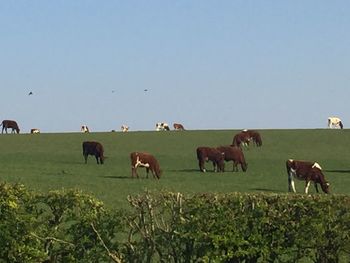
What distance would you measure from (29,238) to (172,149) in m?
41.3

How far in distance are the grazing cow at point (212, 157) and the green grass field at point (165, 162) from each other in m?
0.71

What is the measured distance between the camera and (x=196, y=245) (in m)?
14.5

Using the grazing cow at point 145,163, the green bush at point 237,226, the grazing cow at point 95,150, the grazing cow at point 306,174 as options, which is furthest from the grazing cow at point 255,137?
the green bush at point 237,226

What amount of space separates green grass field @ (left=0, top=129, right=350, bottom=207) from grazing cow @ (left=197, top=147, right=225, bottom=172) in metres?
0.71

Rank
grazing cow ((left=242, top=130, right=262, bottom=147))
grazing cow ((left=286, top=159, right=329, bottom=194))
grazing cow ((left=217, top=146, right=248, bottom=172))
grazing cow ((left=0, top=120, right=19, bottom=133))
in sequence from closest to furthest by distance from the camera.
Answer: grazing cow ((left=286, top=159, right=329, bottom=194)), grazing cow ((left=217, top=146, right=248, bottom=172)), grazing cow ((left=242, top=130, right=262, bottom=147)), grazing cow ((left=0, top=120, right=19, bottom=133))

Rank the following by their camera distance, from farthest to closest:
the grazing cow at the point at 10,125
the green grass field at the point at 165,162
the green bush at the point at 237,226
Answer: the grazing cow at the point at 10,125 < the green grass field at the point at 165,162 < the green bush at the point at 237,226

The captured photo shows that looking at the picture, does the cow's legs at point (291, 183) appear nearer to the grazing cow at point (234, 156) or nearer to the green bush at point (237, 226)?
the grazing cow at point (234, 156)

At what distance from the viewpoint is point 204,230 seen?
14336mm

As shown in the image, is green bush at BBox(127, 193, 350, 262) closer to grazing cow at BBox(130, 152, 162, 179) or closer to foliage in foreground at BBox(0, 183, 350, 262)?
foliage in foreground at BBox(0, 183, 350, 262)

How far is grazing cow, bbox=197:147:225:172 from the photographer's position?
4128cm

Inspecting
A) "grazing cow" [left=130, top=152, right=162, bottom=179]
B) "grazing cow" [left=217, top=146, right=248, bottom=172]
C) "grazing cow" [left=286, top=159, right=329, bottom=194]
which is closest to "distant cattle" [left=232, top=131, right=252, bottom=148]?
"grazing cow" [left=217, top=146, right=248, bottom=172]

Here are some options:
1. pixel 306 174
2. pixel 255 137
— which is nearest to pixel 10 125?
pixel 255 137

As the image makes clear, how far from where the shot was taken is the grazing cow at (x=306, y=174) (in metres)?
33.2

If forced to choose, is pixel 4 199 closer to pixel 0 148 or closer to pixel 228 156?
pixel 228 156
